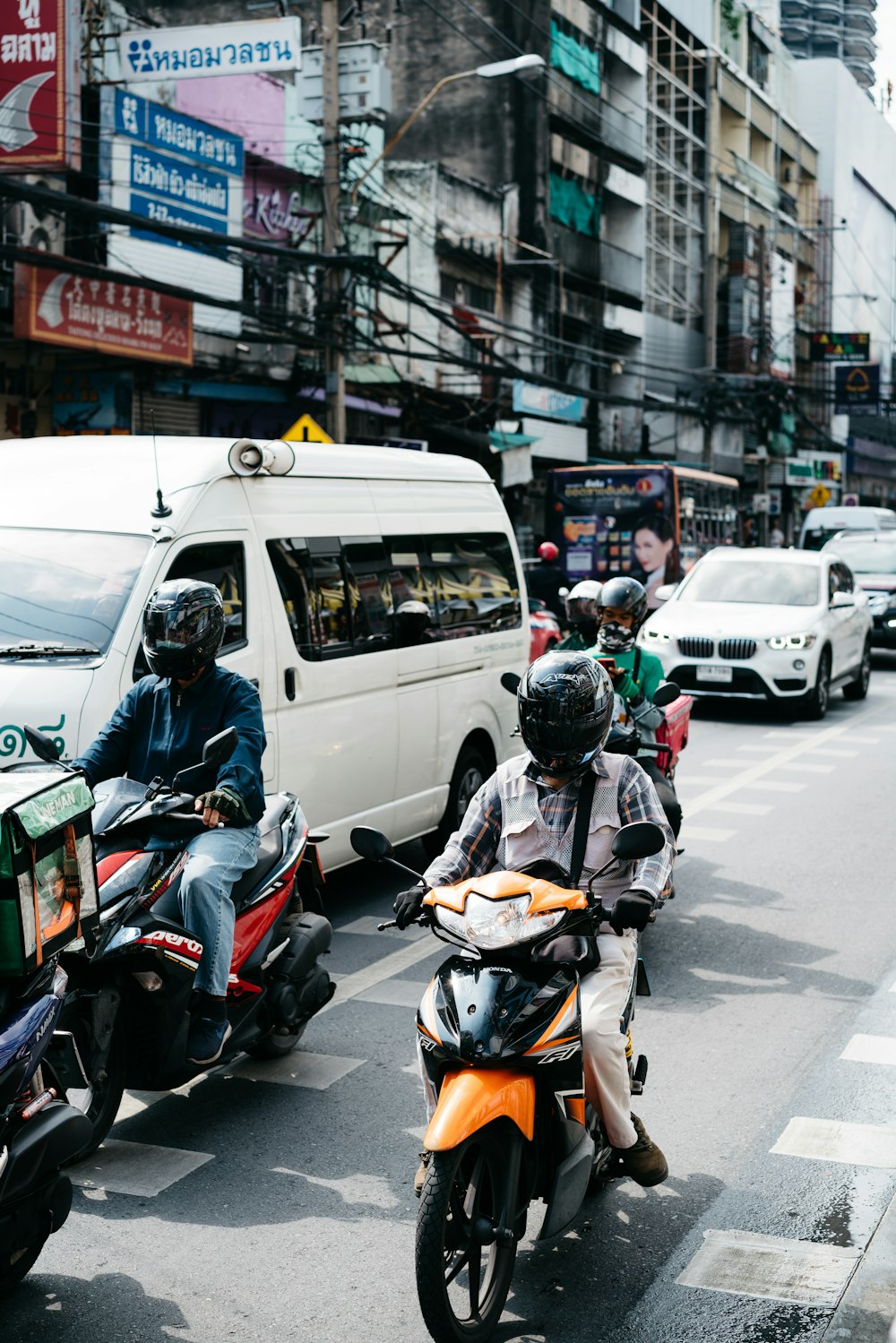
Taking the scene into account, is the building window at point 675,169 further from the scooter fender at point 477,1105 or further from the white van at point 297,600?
the scooter fender at point 477,1105

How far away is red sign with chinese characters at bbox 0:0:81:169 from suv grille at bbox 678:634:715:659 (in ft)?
28.7

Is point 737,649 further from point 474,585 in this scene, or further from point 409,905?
point 409,905

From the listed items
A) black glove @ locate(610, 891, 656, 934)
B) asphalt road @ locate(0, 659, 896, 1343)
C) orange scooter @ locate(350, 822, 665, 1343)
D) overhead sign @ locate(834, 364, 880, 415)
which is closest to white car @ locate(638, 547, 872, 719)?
asphalt road @ locate(0, 659, 896, 1343)

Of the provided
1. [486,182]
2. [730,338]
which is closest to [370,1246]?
[486,182]

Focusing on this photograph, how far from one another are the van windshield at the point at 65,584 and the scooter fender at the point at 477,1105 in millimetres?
3292

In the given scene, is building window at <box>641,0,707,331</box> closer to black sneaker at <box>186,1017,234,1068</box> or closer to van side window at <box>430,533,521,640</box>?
van side window at <box>430,533,521,640</box>

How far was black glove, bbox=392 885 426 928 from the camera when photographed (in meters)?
4.00

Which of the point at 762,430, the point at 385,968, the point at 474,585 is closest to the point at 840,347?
the point at 762,430

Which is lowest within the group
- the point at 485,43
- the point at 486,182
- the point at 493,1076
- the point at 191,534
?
the point at 493,1076

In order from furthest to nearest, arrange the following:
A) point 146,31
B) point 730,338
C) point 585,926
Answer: point 730,338 → point 146,31 → point 585,926

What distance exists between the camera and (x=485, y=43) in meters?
40.0

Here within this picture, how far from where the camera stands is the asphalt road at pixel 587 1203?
3.88 meters

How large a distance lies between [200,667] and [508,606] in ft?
16.0

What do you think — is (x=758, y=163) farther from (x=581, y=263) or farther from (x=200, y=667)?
(x=200, y=667)
